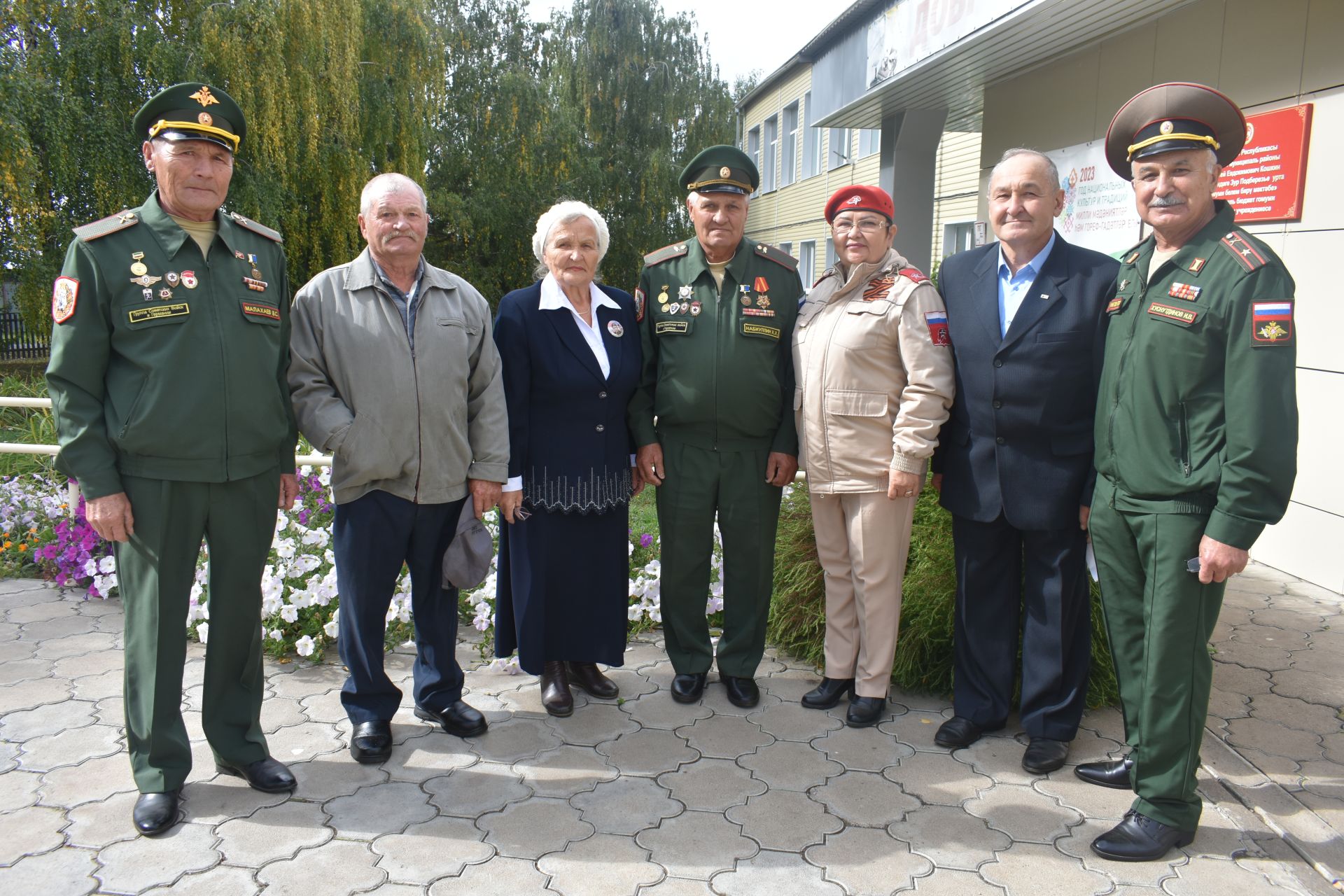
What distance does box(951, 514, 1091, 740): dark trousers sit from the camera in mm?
3211

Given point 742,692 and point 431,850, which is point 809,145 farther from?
point 431,850

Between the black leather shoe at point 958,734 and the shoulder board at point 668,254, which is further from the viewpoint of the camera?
the shoulder board at point 668,254

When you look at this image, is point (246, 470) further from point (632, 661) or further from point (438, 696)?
point (632, 661)

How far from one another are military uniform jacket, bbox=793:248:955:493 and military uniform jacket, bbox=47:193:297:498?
1908 millimetres

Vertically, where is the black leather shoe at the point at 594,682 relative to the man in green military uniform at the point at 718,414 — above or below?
below

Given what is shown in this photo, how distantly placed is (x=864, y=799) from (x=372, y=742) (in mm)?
1675

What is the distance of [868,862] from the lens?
265 centimetres

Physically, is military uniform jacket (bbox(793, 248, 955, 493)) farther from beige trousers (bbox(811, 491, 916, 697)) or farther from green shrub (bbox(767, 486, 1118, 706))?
green shrub (bbox(767, 486, 1118, 706))

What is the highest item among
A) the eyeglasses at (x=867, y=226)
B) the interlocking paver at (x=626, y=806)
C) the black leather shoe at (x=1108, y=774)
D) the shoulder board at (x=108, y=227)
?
the eyeglasses at (x=867, y=226)

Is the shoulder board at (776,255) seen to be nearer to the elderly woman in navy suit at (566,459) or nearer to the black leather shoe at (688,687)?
the elderly woman in navy suit at (566,459)

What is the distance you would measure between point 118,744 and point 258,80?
8.83 meters

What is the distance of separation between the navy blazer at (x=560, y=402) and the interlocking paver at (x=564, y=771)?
0.89 meters

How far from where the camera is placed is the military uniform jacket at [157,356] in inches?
104

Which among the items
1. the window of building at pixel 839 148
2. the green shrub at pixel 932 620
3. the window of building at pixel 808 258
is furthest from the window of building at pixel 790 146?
the green shrub at pixel 932 620
